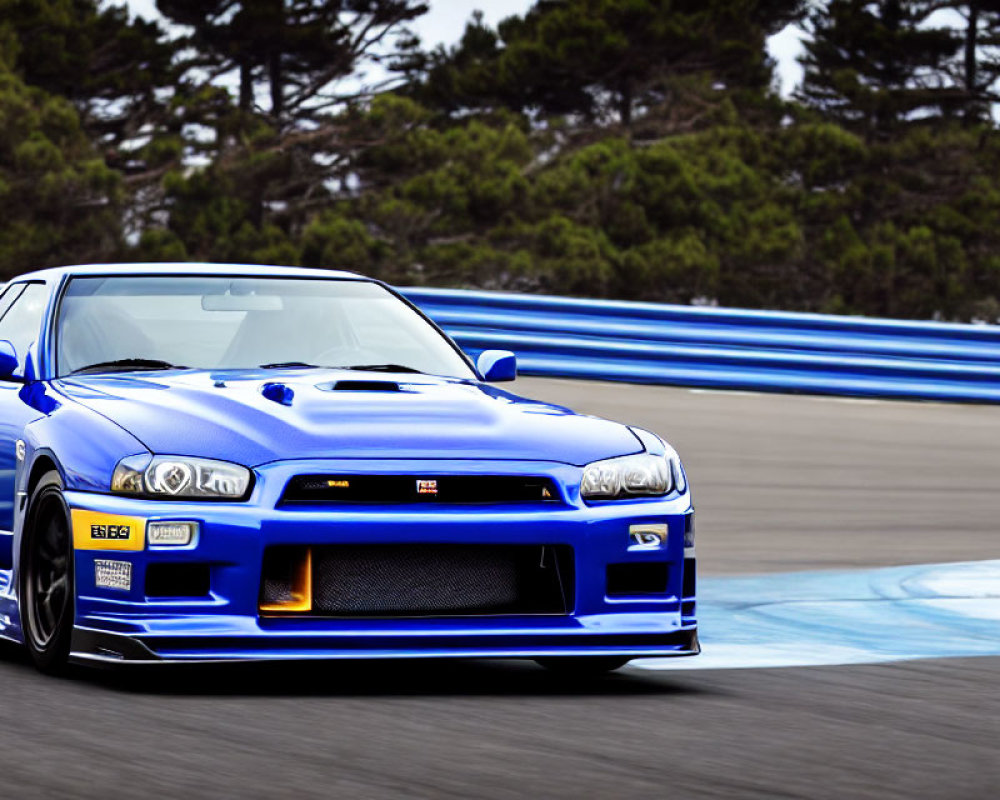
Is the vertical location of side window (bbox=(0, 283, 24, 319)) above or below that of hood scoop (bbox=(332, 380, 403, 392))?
above

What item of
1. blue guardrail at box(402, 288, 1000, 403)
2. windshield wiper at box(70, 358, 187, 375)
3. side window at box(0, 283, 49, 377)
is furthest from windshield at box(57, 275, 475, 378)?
blue guardrail at box(402, 288, 1000, 403)

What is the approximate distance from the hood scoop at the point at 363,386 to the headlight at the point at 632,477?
0.77 m

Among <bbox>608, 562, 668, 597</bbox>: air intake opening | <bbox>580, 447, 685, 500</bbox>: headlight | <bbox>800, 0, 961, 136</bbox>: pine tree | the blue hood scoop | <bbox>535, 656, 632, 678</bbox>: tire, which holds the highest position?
<bbox>800, 0, 961, 136</bbox>: pine tree

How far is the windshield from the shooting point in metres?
7.83

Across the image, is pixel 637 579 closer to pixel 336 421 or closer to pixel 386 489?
pixel 386 489

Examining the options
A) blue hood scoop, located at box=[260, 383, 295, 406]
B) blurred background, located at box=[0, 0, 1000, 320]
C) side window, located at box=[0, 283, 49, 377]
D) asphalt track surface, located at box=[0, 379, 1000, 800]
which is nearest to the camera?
asphalt track surface, located at box=[0, 379, 1000, 800]

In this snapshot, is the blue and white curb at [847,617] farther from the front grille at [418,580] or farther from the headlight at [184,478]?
the headlight at [184,478]

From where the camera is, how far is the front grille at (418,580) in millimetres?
6531

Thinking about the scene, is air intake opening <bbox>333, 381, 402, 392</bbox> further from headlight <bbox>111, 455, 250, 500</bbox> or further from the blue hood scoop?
headlight <bbox>111, 455, 250, 500</bbox>

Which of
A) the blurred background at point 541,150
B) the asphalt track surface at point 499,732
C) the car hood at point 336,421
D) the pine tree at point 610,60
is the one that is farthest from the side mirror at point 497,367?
the pine tree at point 610,60

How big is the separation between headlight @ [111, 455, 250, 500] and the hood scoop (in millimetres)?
670

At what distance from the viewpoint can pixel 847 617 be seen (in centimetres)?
921

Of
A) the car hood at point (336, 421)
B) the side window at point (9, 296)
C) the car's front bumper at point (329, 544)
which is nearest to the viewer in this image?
the car's front bumper at point (329, 544)

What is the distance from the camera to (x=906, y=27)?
5759 centimetres
